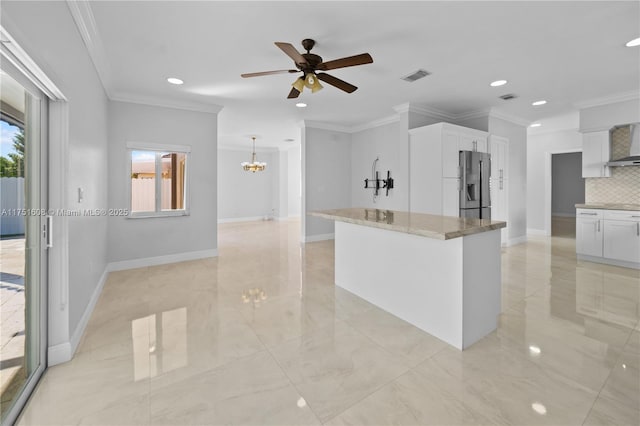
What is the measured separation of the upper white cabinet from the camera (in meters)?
4.77

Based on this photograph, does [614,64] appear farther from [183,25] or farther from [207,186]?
[207,186]

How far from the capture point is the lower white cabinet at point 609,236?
425cm

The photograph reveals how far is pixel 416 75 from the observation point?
151 inches

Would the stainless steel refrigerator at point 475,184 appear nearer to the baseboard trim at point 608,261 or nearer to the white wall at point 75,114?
the baseboard trim at point 608,261

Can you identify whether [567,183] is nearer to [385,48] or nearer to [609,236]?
[609,236]

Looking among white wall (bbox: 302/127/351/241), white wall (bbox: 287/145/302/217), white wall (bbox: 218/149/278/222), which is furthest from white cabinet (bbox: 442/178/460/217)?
white wall (bbox: 218/149/278/222)

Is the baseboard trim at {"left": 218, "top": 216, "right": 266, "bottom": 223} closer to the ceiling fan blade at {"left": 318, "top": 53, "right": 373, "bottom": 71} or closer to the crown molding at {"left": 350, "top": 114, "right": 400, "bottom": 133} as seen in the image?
the crown molding at {"left": 350, "top": 114, "right": 400, "bottom": 133}

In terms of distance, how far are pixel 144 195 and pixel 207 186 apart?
0.95 metres

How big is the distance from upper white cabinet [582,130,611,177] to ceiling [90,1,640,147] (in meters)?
0.63

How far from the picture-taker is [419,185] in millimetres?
5109

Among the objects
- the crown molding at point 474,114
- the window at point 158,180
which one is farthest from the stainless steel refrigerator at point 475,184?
the window at point 158,180

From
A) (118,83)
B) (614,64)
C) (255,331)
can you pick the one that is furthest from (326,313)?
(614,64)

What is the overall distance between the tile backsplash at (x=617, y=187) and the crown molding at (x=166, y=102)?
21.7ft

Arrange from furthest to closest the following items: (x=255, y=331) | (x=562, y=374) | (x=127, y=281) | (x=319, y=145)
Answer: (x=319, y=145) < (x=127, y=281) < (x=255, y=331) < (x=562, y=374)
